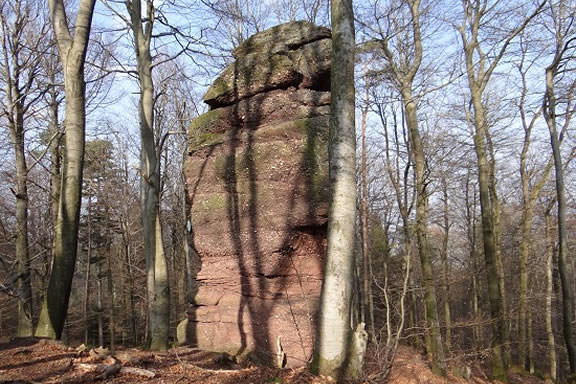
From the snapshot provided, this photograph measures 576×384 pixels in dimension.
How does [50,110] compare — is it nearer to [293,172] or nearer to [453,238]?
[293,172]

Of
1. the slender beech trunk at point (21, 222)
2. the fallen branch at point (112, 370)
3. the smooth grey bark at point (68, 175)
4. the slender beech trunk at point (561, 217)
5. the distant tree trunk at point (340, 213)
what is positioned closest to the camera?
the fallen branch at point (112, 370)

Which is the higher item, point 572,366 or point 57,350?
point 57,350

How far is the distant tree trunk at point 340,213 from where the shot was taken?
4.06 metres

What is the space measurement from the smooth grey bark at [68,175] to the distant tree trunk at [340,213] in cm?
368

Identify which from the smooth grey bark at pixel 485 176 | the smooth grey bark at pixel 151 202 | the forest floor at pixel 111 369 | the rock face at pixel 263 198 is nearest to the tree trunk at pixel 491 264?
the smooth grey bark at pixel 485 176

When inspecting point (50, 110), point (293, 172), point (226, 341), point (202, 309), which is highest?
point (50, 110)

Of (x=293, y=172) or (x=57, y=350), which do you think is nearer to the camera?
(x=57, y=350)

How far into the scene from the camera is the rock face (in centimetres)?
659

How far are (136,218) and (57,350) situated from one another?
17.8m

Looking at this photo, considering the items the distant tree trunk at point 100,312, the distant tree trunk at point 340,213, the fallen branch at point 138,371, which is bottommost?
the distant tree trunk at point 100,312

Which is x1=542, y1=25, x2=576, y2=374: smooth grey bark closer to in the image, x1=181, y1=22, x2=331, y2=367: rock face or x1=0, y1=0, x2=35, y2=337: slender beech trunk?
x1=181, y1=22, x2=331, y2=367: rock face

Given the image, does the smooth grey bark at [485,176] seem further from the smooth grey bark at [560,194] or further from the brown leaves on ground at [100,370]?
the brown leaves on ground at [100,370]

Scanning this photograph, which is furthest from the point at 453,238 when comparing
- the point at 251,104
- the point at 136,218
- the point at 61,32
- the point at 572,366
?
the point at 61,32

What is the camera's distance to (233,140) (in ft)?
25.3
